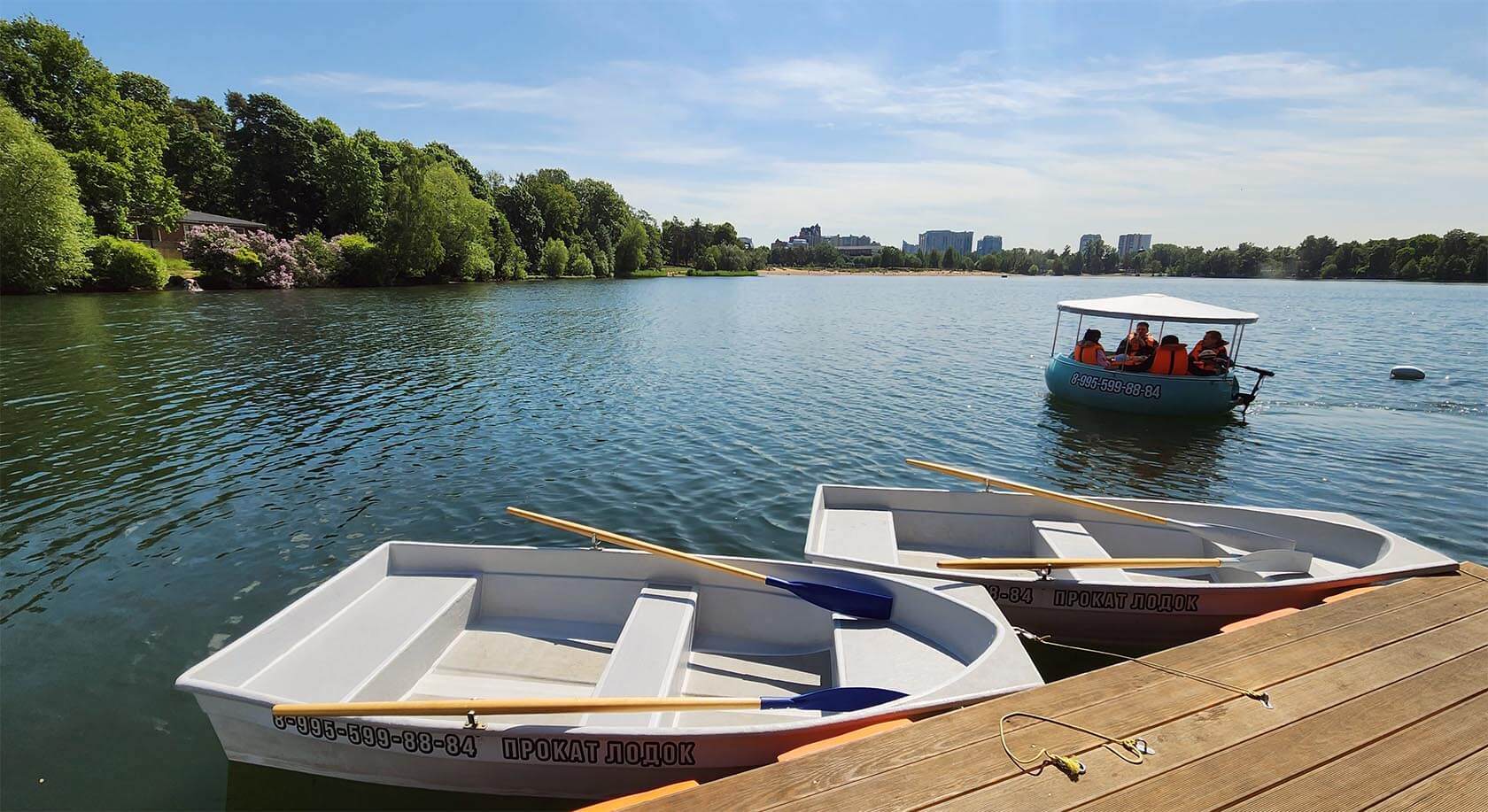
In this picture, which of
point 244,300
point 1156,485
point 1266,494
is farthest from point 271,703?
point 244,300

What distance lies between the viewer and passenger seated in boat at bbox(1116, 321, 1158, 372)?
19469 millimetres

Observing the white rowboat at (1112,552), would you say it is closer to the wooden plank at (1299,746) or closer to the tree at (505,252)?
the wooden plank at (1299,746)

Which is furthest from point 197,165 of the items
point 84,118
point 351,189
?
point 84,118

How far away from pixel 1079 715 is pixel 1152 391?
17.0 metres

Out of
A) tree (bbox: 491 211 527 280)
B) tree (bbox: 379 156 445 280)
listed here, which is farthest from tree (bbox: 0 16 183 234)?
tree (bbox: 491 211 527 280)

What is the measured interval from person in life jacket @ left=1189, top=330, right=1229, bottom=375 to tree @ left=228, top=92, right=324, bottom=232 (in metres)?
83.6

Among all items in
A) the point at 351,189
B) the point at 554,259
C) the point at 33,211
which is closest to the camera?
the point at 33,211

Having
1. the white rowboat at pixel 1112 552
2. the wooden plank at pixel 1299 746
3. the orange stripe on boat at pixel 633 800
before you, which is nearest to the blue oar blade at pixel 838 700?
the orange stripe on boat at pixel 633 800

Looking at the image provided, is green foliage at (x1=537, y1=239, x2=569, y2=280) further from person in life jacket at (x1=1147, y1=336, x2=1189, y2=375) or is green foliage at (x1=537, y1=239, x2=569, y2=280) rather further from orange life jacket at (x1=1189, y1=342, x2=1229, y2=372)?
orange life jacket at (x1=1189, y1=342, x2=1229, y2=372)

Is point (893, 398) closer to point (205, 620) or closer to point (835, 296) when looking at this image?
point (205, 620)

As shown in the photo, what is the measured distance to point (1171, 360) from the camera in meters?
19.0

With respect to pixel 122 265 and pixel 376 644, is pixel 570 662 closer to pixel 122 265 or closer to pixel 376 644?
pixel 376 644

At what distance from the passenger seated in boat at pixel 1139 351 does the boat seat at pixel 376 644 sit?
1887 centimetres

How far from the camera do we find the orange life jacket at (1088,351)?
2034cm
